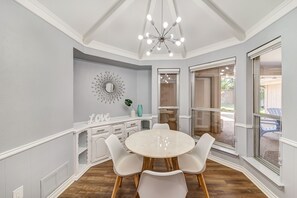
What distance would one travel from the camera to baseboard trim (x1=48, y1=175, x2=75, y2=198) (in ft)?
6.64

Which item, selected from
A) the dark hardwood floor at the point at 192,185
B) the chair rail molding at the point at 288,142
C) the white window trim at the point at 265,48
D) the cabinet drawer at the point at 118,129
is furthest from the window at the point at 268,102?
the cabinet drawer at the point at 118,129

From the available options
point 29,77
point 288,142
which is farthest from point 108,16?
point 288,142

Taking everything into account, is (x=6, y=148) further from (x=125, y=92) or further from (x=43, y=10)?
(x=125, y=92)

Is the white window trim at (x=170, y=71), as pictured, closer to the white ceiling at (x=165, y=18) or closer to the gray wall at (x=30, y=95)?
the white ceiling at (x=165, y=18)

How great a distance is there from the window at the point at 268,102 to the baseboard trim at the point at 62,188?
10.6 feet

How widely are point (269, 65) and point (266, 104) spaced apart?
2.12 feet

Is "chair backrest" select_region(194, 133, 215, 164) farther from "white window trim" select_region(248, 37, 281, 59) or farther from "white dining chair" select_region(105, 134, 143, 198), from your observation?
"white window trim" select_region(248, 37, 281, 59)

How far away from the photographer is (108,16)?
2.50 metres

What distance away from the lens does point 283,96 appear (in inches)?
→ 74.1

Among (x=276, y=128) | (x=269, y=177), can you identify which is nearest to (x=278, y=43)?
(x=276, y=128)

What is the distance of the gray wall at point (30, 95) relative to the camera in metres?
1.43

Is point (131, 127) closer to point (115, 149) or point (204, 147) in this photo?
point (115, 149)

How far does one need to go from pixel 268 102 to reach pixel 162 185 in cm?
228

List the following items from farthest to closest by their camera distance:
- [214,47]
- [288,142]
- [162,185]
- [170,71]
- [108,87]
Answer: [170,71], [108,87], [214,47], [288,142], [162,185]
